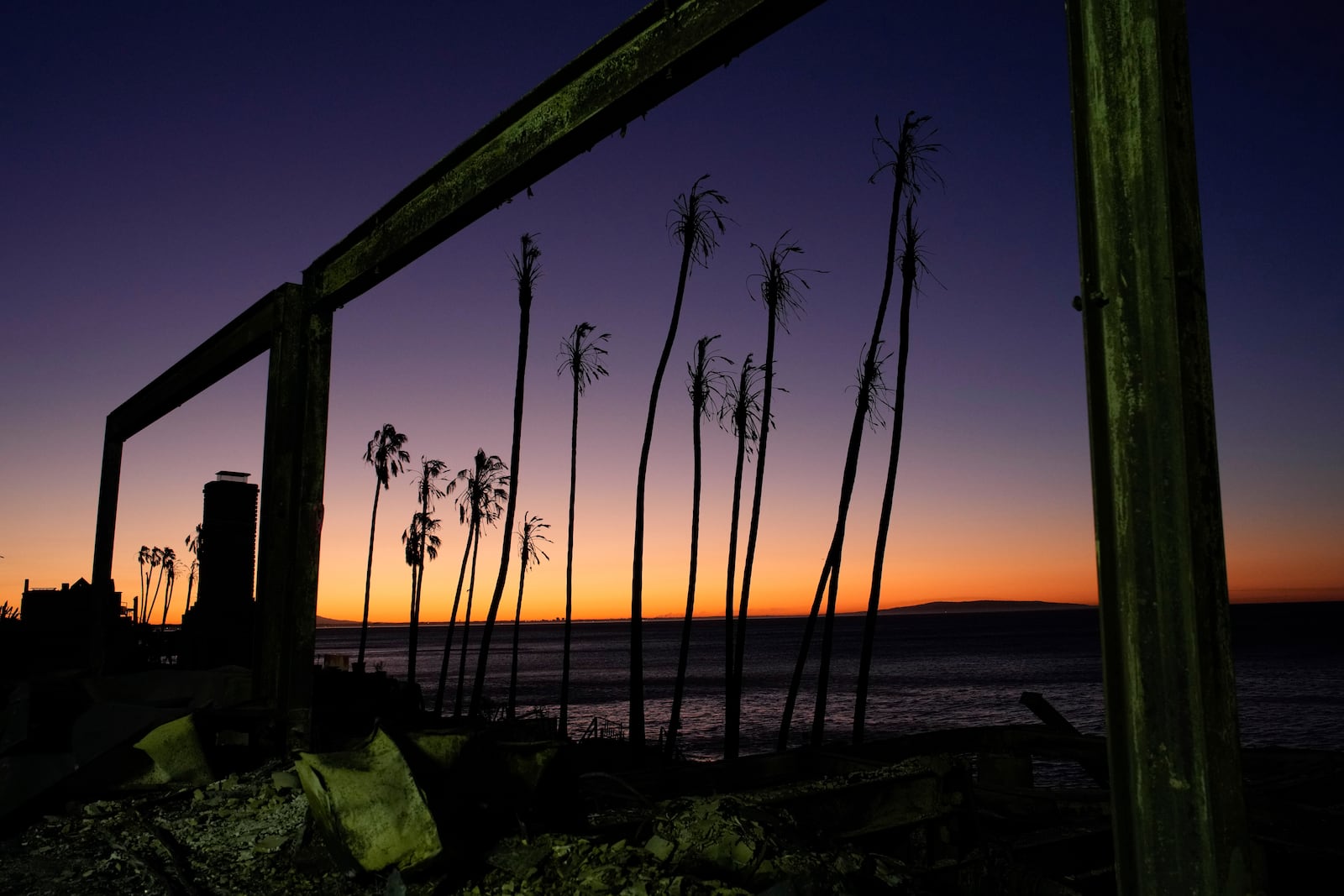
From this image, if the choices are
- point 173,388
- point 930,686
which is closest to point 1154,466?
point 173,388

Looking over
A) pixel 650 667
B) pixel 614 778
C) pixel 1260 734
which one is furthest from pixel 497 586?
pixel 650 667

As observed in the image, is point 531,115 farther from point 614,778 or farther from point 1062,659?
point 1062,659

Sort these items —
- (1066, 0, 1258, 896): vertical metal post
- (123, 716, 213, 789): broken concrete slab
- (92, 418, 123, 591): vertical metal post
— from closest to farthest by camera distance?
(1066, 0, 1258, 896): vertical metal post < (123, 716, 213, 789): broken concrete slab < (92, 418, 123, 591): vertical metal post

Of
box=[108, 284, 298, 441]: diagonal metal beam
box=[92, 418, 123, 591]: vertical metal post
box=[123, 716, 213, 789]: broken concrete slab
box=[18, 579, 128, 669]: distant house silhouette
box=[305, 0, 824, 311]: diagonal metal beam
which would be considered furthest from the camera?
box=[18, 579, 128, 669]: distant house silhouette

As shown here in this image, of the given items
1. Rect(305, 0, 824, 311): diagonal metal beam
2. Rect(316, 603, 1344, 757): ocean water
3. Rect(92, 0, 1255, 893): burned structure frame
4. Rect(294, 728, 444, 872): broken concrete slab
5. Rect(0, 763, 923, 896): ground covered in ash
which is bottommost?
Rect(316, 603, 1344, 757): ocean water

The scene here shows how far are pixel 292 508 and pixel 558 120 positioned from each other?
12.4ft

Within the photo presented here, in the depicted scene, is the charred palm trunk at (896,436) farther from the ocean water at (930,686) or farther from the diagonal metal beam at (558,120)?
the diagonal metal beam at (558,120)

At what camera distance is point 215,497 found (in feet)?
60.5

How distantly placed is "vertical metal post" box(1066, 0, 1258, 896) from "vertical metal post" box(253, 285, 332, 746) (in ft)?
18.4

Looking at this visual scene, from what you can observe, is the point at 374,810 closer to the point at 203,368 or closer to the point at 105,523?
the point at 203,368

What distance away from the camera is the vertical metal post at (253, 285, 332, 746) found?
Answer: 650cm

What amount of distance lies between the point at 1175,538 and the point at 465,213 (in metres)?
4.44

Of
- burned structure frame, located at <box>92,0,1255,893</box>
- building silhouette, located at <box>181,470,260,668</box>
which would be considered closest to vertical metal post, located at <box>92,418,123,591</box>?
building silhouette, located at <box>181,470,260,668</box>

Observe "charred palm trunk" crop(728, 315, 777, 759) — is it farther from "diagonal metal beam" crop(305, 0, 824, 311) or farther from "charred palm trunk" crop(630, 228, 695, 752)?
"diagonal metal beam" crop(305, 0, 824, 311)
